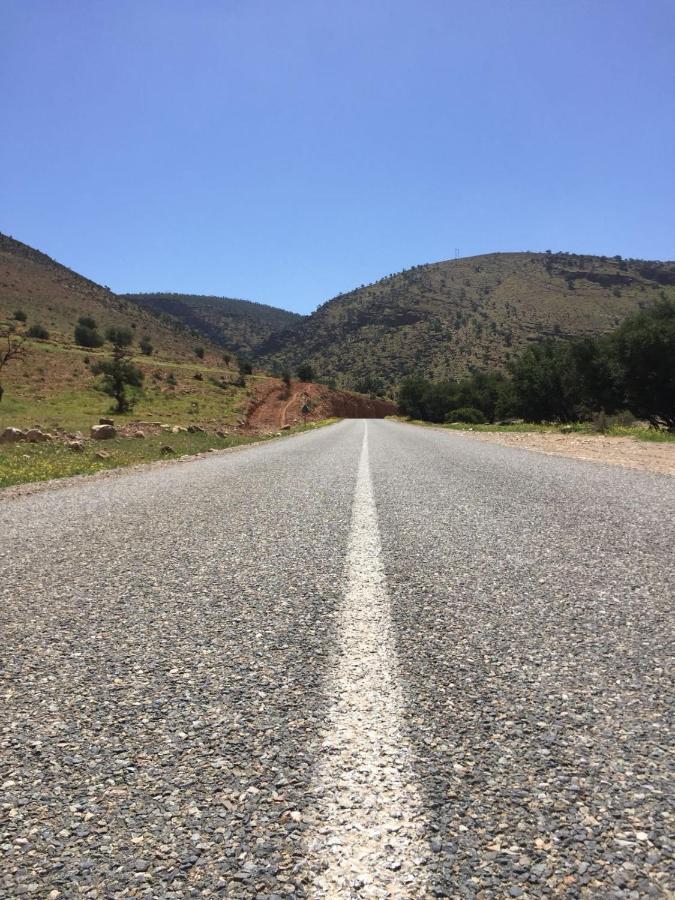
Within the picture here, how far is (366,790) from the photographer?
1596 millimetres

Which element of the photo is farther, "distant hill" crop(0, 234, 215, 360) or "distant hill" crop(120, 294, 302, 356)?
"distant hill" crop(120, 294, 302, 356)

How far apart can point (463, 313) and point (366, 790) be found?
11726cm

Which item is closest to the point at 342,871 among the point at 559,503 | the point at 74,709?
the point at 74,709

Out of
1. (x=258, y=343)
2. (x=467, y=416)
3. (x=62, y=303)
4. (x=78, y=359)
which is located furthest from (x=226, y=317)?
(x=467, y=416)

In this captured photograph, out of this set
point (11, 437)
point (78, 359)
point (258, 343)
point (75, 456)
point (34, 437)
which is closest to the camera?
point (75, 456)

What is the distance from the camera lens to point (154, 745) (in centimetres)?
185

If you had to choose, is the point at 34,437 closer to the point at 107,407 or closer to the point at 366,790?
the point at 366,790

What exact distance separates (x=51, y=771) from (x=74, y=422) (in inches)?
1141

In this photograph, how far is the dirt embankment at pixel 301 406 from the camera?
51750 mm

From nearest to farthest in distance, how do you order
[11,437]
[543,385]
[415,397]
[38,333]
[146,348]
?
[11,437] → [543,385] → [38,333] → [146,348] → [415,397]

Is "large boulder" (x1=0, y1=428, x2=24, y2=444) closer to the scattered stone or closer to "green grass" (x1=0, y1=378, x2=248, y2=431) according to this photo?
the scattered stone

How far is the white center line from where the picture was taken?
1.30 m

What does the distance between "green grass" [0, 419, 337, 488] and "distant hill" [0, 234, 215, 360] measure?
46.1 metres

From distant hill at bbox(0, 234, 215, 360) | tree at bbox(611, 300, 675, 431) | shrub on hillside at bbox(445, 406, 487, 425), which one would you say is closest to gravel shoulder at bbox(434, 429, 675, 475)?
tree at bbox(611, 300, 675, 431)
